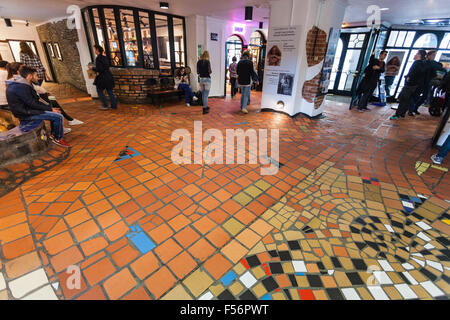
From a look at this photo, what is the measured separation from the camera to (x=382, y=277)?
1.55 meters

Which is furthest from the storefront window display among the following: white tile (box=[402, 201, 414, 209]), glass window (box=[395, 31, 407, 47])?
glass window (box=[395, 31, 407, 47])

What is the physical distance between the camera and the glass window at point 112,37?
5774 mm

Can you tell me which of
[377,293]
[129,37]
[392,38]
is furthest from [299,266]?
[392,38]

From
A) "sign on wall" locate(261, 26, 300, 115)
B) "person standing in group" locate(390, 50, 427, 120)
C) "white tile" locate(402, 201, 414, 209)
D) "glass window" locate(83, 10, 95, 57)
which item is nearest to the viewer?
"white tile" locate(402, 201, 414, 209)

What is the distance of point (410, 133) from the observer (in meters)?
4.57

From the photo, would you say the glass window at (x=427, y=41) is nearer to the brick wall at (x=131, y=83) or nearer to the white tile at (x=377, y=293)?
the brick wall at (x=131, y=83)

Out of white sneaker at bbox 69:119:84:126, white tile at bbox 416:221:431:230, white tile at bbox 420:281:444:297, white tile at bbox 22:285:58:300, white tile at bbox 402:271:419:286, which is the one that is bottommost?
white tile at bbox 22:285:58:300

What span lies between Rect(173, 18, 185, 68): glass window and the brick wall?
1.16 metres

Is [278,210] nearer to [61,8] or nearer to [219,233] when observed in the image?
[219,233]

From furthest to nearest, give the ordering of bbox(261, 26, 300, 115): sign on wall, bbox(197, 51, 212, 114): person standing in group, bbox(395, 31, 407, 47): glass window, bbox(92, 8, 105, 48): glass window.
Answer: bbox(395, 31, 407, 47): glass window
bbox(92, 8, 105, 48): glass window
bbox(197, 51, 212, 114): person standing in group
bbox(261, 26, 300, 115): sign on wall

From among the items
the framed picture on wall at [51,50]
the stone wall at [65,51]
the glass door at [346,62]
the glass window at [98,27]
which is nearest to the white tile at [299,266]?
the glass window at [98,27]

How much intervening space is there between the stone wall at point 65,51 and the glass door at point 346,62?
10.1 m

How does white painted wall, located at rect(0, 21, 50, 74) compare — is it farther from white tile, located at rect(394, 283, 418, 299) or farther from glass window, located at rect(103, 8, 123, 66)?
white tile, located at rect(394, 283, 418, 299)

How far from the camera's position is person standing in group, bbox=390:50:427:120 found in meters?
5.11
